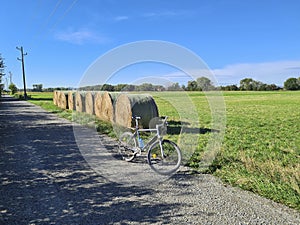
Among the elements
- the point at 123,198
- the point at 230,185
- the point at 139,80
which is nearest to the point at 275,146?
the point at 230,185

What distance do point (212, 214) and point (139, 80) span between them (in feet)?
15.8

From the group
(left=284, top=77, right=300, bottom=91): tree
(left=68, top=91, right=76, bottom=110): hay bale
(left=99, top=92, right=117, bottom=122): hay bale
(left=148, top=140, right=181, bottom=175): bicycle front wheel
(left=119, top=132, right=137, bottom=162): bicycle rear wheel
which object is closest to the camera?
(left=148, top=140, right=181, bottom=175): bicycle front wheel

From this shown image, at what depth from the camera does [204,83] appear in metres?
6.54

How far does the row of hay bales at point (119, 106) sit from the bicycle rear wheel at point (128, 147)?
8.29 feet

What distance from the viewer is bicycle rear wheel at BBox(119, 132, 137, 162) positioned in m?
5.46

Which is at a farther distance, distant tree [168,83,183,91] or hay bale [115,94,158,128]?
hay bale [115,94,158,128]

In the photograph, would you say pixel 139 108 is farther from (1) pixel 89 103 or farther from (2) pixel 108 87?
(1) pixel 89 103

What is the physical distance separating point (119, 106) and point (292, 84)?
8812 centimetres

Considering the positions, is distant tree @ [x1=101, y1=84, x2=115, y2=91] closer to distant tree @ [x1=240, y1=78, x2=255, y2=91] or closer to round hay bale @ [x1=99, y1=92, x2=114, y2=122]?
round hay bale @ [x1=99, y1=92, x2=114, y2=122]

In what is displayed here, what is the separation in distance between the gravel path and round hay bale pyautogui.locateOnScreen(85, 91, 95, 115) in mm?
8136

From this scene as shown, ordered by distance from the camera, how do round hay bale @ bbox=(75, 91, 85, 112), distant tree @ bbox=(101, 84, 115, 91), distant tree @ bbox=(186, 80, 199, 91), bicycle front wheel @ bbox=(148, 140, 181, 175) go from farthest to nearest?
round hay bale @ bbox=(75, 91, 85, 112) < distant tree @ bbox=(101, 84, 115, 91) < distant tree @ bbox=(186, 80, 199, 91) < bicycle front wheel @ bbox=(148, 140, 181, 175)

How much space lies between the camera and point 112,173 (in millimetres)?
4605

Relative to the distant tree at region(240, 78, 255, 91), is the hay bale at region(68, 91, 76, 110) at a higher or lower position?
lower

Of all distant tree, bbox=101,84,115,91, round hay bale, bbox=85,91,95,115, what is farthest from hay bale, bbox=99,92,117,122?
round hay bale, bbox=85,91,95,115
